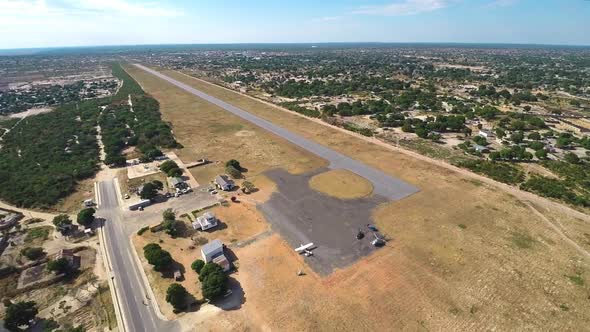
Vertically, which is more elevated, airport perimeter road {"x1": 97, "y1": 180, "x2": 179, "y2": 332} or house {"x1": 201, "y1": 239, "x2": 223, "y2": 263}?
house {"x1": 201, "y1": 239, "x2": 223, "y2": 263}

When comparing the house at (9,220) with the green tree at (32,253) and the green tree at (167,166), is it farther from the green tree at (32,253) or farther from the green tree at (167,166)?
the green tree at (167,166)

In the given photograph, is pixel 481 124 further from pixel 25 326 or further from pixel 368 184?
pixel 25 326

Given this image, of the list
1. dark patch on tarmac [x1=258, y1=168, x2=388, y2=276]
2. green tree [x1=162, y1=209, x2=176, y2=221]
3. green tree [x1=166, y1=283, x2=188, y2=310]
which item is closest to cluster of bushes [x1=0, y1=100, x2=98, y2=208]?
green tree [x1=162, y1=209, x2=176, y2=221]

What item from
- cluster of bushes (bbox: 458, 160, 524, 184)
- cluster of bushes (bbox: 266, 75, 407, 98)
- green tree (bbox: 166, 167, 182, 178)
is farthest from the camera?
cluster of bushes (bbox: 266, 75, 407, 98)

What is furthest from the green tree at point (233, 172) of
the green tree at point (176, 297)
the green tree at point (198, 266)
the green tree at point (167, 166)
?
the green tree at point (176, 297)

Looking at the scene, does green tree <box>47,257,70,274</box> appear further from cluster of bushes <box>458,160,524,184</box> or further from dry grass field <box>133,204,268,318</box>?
cluster of bushes <box>458,160,524,184</box>

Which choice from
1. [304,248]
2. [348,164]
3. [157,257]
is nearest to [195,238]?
[157,257]
